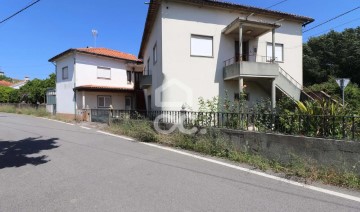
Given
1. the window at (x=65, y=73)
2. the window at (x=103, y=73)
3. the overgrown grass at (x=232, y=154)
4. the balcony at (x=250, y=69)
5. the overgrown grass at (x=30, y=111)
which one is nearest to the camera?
the overgrown grass at (x=232, y=154)

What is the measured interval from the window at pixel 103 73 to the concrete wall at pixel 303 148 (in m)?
19.0

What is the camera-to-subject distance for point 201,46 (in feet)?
48.8

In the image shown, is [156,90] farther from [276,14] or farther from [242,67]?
[276,14]

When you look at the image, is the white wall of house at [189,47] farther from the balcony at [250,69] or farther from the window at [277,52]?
the window at [277,52]

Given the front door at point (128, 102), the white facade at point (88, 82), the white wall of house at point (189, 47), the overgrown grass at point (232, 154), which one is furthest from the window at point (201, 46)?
the front door at point (128, 102)

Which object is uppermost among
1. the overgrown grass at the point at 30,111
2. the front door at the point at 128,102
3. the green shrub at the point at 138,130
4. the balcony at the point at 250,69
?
the balcony at the point at 250,69

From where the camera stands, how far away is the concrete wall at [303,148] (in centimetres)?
497

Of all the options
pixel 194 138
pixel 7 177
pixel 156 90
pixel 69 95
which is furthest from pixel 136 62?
pixel 7 177

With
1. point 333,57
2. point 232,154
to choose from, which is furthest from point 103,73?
point 333,57

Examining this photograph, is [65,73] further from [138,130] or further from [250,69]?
[250,69]

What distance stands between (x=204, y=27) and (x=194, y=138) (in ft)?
28.3

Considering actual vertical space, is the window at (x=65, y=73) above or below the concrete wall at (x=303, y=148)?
above

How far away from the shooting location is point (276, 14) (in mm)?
16109

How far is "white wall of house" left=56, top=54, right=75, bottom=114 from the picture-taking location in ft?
73.7
